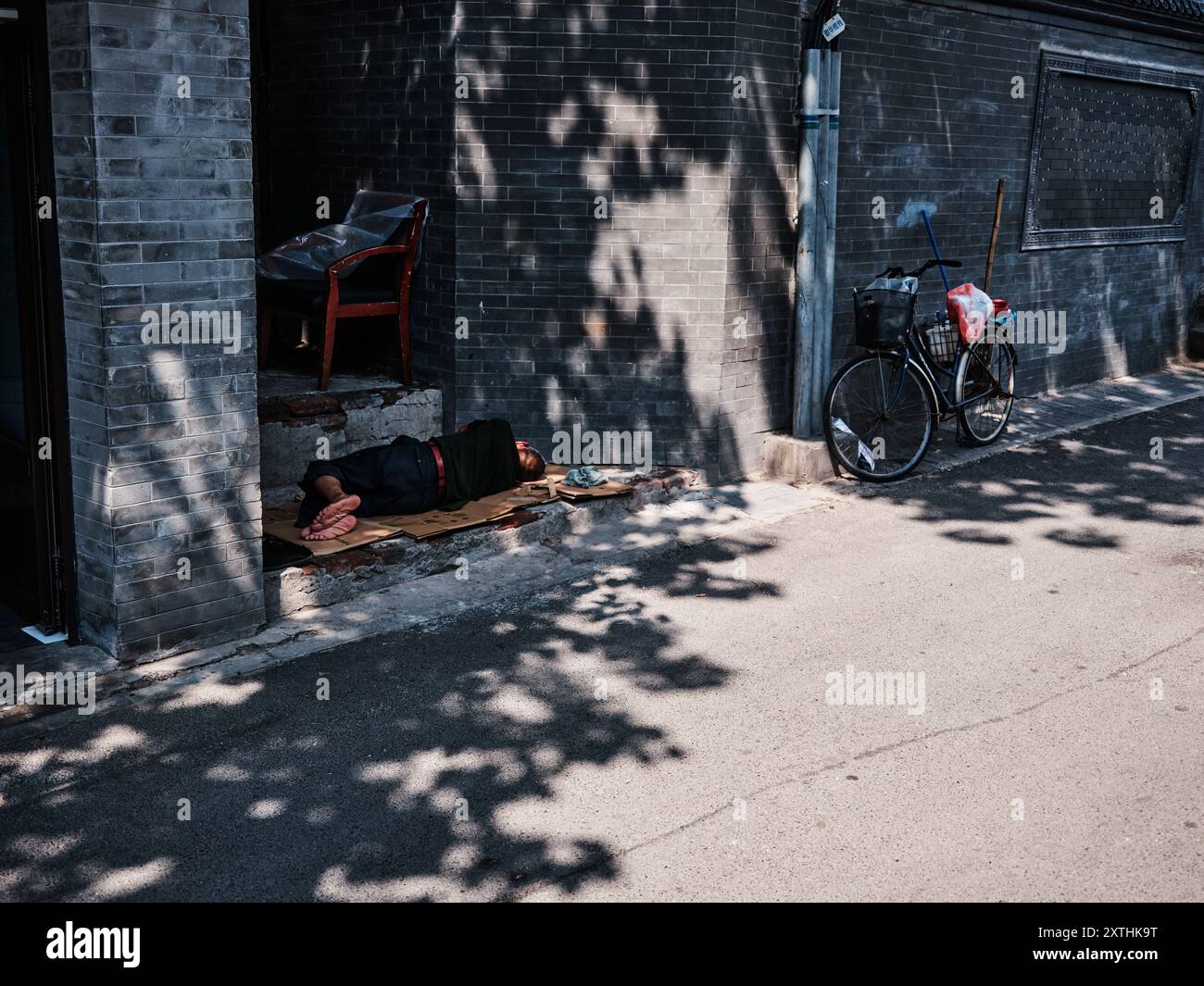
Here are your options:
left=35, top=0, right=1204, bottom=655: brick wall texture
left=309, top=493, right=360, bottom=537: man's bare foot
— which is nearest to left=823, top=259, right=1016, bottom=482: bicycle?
left=35, top=0, right=1204, bottom=655: brick wall texture

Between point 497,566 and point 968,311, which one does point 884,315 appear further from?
point 497,566

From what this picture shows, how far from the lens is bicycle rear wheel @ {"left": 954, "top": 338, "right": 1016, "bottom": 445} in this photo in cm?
978

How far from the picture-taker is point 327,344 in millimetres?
8188

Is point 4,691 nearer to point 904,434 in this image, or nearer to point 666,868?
point 666,868

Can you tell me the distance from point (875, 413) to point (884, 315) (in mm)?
799

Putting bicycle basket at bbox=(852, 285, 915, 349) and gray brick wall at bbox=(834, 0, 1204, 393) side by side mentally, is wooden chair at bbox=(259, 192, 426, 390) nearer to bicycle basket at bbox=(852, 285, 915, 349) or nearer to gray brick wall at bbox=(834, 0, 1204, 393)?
bicycle basket at bbox=(852, 285, 915, 349)

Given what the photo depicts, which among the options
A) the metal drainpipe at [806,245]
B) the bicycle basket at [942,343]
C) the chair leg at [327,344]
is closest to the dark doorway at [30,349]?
the chair leg at [327,344]

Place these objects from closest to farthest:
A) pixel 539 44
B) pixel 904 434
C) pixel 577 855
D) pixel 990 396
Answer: pixel 577 855 → pixel 539 44 → pixel 904 434 → pixel 990 396

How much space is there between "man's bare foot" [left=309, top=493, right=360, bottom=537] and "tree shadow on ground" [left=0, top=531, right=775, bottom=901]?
3.13 feet

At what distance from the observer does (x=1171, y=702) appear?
5.80 m

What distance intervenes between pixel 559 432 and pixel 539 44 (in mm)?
2493

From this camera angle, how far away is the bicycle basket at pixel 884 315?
883 cm

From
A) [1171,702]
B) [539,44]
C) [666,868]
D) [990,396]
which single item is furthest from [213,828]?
[990,396]
